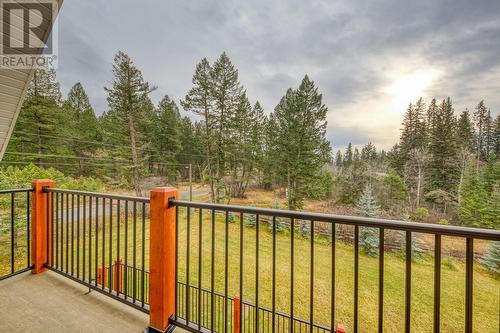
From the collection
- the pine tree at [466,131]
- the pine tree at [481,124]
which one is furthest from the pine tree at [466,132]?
the pine tree at [481,124]

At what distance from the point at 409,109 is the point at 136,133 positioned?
82.2 ft

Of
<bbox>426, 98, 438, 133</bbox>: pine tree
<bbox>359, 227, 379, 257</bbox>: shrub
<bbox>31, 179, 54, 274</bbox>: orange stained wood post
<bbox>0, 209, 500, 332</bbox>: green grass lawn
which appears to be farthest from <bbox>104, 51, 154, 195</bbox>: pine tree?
<bbox>426, 98, 438, 133</bbox>: pine tree

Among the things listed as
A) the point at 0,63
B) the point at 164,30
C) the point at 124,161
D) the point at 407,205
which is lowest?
the point at 407,205

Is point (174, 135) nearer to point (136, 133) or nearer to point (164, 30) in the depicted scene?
point (136, 133)

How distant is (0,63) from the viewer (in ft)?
8.34

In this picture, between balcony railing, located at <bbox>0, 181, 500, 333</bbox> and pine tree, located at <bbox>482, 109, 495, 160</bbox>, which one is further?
pine tree, located at <bbox>482, 109, 495, 160</bbox>

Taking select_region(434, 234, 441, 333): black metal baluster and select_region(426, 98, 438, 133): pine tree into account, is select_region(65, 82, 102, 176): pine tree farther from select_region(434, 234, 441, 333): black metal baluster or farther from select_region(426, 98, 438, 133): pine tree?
select_region(426, 98, 438, 133): pine tree

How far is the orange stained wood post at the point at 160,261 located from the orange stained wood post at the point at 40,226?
167 cm

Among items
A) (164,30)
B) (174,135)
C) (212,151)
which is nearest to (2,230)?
(164,30)

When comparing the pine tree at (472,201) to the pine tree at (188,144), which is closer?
the pine tree at (472,201)

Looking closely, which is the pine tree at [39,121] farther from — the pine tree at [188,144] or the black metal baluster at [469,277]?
the black metal baluster at [469,277]

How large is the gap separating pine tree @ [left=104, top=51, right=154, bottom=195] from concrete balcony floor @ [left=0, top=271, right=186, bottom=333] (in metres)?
12.0

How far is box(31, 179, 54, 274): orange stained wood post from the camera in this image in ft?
7.52

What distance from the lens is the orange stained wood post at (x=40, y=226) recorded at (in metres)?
2.29
